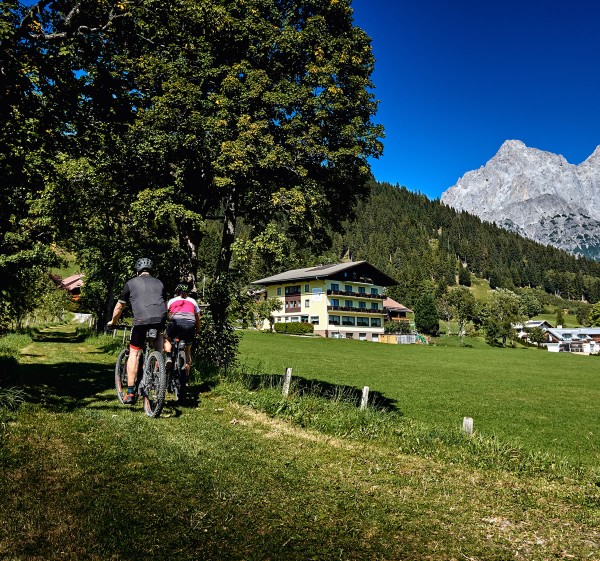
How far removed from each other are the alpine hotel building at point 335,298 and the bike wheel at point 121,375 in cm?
6931

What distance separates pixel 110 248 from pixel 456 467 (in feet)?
39.3

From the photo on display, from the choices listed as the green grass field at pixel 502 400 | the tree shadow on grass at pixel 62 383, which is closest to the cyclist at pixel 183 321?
the tree shadow on grass at pixel 62 383

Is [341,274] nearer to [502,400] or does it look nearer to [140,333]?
[502,400]

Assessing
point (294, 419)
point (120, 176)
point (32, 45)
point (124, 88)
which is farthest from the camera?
point (120, 176)

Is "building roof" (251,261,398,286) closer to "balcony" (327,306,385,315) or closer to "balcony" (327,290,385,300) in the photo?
"balcony" (327,290,385,300)

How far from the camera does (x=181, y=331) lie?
869 centimetres

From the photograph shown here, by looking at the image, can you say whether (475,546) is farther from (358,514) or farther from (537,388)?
(537,388)

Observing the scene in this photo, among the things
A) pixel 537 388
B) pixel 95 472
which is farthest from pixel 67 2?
pixel 537 388

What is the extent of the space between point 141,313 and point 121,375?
1.49m

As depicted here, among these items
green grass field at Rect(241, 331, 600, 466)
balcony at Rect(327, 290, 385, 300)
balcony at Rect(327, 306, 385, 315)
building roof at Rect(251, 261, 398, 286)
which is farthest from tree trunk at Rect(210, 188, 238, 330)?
balcony at Rect(327, 290, 385, 300)

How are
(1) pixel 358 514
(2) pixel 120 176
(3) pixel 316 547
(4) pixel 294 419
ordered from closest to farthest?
(3) pixel 316 547
(1) pixel 358 514
(4) pixel 294 419
(2) pixel 120 176

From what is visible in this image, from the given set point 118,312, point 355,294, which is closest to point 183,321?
point 118,312

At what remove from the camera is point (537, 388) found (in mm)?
27484

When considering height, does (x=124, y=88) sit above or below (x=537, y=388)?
above
